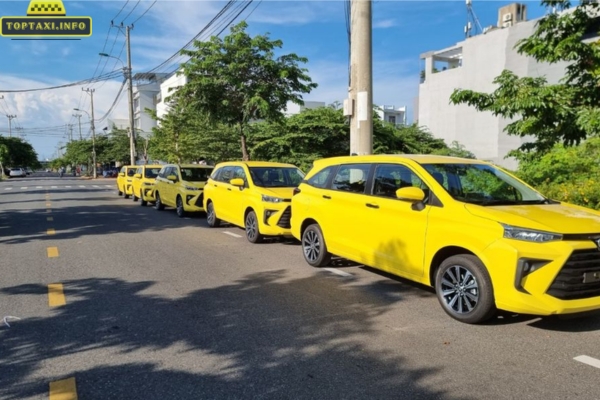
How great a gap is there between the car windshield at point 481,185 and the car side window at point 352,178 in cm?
96

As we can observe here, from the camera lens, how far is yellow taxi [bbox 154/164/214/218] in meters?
13.4

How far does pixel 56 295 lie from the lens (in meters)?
5.71

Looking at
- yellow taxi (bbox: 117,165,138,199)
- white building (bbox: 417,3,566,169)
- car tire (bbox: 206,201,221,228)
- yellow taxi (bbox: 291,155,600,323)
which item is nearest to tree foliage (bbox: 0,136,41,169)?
yellow taxi (bbox: 117,165,138,199)

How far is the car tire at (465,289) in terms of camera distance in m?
4.46

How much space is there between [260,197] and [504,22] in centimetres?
3127

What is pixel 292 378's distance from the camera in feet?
11.6

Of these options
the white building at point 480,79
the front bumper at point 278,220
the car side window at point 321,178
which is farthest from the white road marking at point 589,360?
the white building at point 480,79

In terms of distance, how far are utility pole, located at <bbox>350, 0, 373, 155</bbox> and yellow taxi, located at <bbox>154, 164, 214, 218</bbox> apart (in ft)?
16.4

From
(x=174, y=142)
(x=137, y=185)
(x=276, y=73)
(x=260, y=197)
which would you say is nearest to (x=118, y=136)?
(x=174, y=142)

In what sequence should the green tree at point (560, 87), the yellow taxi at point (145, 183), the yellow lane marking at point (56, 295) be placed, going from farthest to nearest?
1. the yellow taxi at point (145, 183)
2. the green tree at point (560, 87)
3. the yellow lane marking at point (56, 295)

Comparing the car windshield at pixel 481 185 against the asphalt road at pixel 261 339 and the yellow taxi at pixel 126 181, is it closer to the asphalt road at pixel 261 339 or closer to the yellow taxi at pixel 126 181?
the asphalt road at pixel 261 339

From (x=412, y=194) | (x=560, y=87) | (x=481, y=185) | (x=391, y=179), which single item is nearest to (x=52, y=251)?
(x=391, y=179)

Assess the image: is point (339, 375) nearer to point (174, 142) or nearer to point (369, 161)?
point (369, 161)

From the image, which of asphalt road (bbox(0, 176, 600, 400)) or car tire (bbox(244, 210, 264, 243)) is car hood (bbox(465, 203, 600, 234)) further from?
car tire (bbox(244, 210, 264, 243))
